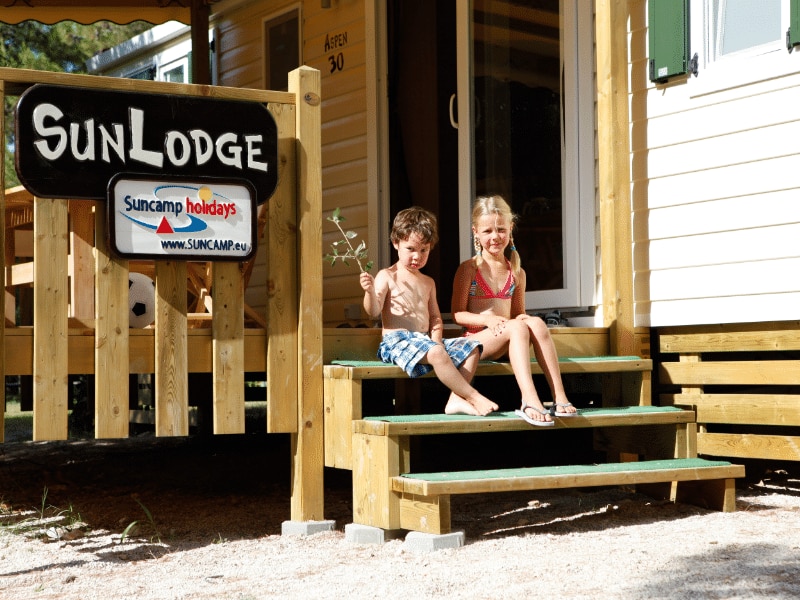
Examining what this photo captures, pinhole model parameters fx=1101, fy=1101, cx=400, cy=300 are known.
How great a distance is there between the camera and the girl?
4.67 meters

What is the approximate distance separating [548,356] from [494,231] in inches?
27.7

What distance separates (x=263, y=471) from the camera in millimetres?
7344

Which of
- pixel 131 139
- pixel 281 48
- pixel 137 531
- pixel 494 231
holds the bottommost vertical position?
pixel 137 531

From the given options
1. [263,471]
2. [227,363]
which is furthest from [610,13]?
[263,471]

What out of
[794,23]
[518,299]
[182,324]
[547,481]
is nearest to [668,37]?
[794,23]

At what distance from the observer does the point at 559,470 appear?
4.41 metres

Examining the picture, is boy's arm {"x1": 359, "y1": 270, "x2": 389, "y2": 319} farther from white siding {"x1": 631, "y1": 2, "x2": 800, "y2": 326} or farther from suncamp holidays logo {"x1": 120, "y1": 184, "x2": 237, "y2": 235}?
white siding {"x1": 631, "y1": 2, "x2": 800, "y2": 326}

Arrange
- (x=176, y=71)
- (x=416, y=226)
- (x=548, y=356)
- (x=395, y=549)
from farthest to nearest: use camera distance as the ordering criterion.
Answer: (x=176, y=71) < (x=416, y=226) < (x=548, y=356) < (x=395, y=549)

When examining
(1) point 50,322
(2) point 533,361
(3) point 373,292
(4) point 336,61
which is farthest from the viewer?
(4) point 336,61

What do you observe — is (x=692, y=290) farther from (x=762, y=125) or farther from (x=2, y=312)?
(x=2, y=312)

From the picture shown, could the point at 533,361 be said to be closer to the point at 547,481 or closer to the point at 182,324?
the point at 547,481

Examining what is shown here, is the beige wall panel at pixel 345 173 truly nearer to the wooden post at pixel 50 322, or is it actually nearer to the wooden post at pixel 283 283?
the wooden post at pixel 283 283

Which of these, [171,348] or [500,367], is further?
[500,367]

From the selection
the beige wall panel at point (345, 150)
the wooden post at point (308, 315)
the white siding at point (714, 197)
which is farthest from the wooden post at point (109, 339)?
the beige wall panel at point (345, 150)
